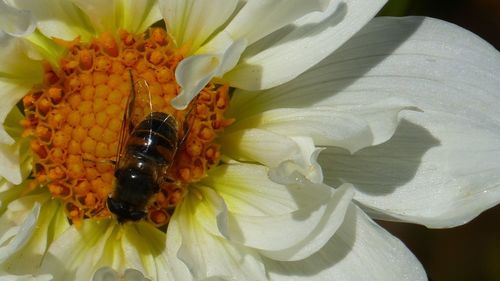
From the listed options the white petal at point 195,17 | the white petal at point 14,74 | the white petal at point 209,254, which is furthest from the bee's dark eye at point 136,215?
the white petal at point 195,17

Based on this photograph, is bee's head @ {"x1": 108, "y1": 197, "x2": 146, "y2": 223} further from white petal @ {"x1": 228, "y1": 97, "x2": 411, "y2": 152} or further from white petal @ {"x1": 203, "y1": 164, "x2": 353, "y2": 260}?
white petal @ {"x1": 228, "y1": 97, "x2": 411, "y2": 152}

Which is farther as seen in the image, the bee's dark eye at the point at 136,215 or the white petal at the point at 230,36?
the bee's dark eye at the point at 136,215

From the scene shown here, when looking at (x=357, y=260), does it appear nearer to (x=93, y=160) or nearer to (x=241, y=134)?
(x=241, y=134)

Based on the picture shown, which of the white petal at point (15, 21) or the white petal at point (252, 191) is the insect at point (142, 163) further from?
the white petal at point (15, 21)

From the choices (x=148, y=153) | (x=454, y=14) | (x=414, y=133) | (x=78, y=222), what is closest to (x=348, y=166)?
(x=414, y=133)

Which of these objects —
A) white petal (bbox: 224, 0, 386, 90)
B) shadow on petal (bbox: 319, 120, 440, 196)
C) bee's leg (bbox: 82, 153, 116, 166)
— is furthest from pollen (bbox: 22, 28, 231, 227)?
shadow on petal (bbox: 319, 120, 440, 196)

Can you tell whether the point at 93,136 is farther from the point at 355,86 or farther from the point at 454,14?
the point at 454,14
